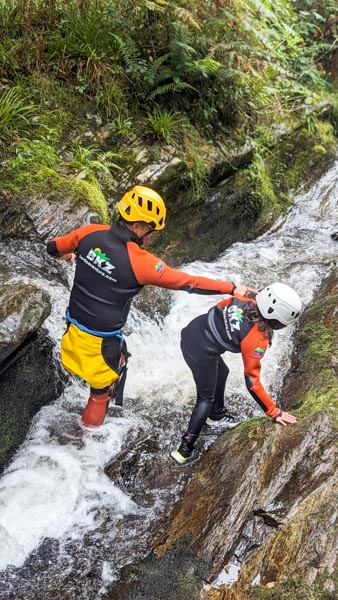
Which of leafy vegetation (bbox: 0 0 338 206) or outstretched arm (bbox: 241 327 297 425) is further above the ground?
leafy vegetation (bbox: 0 0 338 206)

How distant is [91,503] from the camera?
4371 millimetres

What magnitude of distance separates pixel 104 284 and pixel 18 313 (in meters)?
0.86

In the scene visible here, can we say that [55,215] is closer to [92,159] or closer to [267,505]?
[92,159]

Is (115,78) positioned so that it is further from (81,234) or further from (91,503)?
(91,503)

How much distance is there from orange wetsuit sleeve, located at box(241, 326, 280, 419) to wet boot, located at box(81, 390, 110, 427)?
136 centimetres

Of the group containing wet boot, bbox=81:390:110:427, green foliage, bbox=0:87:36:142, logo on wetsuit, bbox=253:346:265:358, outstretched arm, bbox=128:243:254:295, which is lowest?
wet boot, bbox=81:390:110:427

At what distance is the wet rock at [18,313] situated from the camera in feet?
14.1

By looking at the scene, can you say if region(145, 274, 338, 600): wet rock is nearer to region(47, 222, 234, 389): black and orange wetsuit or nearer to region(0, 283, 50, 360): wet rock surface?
region(47, 222, 234, 389): black and orange wetsuit

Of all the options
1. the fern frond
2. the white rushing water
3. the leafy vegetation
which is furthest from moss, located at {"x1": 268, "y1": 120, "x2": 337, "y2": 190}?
the fern frond

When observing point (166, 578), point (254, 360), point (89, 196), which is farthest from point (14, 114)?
point (166, 578)

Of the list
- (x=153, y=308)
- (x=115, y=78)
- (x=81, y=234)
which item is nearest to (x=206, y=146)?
(x=115, y=78)

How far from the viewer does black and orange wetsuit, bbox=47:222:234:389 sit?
4.08 metres

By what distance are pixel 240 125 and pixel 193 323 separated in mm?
5247

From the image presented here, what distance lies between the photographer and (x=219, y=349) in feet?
15.3
